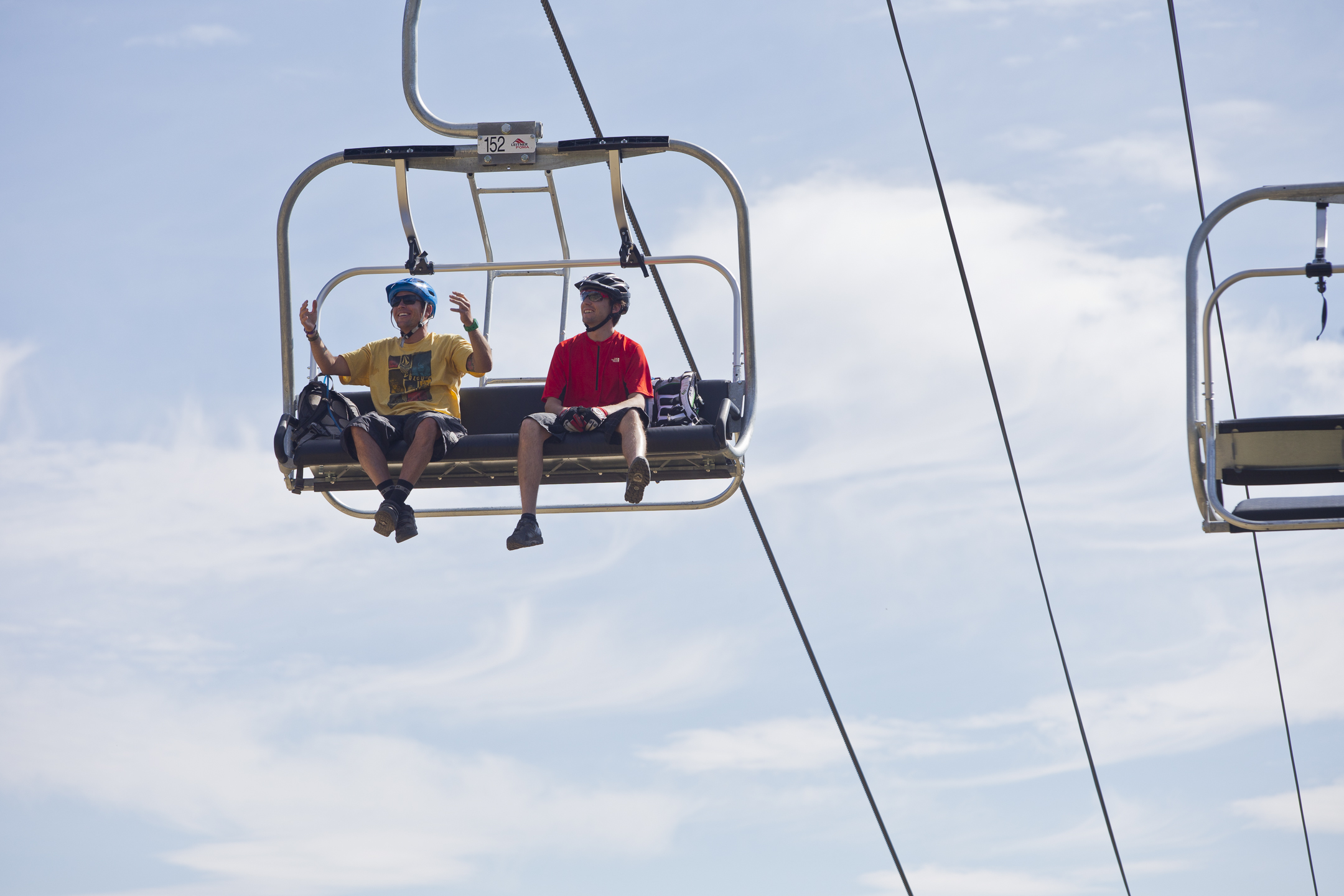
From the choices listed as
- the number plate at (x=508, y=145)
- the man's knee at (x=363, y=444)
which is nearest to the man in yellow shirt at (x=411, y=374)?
the man's knee at (x=363, y=444)

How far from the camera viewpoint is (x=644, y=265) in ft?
19.3

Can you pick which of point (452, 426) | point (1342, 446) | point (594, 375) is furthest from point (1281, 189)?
point (452, 426)

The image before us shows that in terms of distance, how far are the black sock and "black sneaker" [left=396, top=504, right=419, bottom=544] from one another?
0.03 m

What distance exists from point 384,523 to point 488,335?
2.81 ft

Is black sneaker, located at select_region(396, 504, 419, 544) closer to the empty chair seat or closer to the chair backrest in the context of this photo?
the chair backrest

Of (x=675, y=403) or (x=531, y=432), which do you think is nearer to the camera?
(x=531, y=432)

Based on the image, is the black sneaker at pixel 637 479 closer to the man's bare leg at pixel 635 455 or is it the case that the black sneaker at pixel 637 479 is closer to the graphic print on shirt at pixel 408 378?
the man's bare leg at pixel 635 455

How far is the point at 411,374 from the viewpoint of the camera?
6.01 m

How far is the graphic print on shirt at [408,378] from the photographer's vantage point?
5.98 meters

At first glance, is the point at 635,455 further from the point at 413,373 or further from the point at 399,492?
the point at 413,373

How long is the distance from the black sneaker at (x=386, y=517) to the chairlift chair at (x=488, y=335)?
137mm

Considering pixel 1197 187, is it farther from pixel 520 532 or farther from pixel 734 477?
pixel 520 532

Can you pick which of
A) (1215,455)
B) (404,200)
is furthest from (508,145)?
(1215,455)

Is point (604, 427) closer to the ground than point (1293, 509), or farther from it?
farther from it
